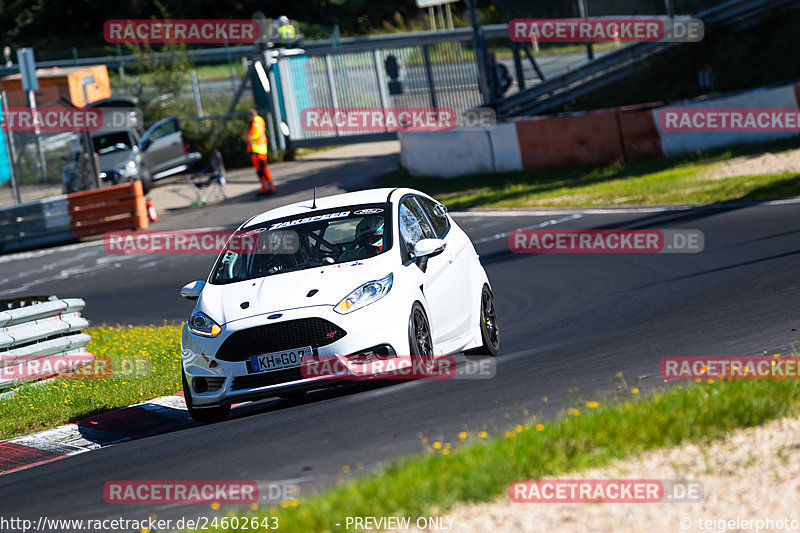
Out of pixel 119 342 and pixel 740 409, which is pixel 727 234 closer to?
pixel 119 342

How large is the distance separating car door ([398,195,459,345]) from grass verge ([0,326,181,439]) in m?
2.95

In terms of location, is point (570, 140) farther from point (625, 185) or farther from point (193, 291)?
point (193, 291)

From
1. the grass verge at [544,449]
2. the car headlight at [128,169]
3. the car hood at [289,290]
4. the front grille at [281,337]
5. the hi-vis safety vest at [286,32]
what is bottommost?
the grass verge at [544,449]

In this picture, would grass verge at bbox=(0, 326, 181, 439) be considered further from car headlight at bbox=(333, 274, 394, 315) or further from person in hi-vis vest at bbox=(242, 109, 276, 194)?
person in hi-vis vest at bbox=(242, 109, 276, 194)

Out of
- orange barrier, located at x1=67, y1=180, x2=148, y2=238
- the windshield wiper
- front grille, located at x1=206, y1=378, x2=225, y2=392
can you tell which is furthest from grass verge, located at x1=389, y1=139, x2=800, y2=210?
front grille, located at x1=206, y1=378, x2=225, y2=392

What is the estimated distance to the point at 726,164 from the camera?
20750mm

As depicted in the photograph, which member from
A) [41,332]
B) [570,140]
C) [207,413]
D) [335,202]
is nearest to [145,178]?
[570,140]

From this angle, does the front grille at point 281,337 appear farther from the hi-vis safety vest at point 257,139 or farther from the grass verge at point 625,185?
the hi-vis safety vest at point 257,139

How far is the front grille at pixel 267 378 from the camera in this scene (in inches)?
326

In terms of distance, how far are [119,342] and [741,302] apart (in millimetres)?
7277

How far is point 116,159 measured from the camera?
30.2m

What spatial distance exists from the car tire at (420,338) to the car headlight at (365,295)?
0.89 feet

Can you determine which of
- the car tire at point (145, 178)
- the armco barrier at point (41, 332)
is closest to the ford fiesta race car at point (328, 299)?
the armco barrier at point (41, 332)

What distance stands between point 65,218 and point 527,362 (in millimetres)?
19492
